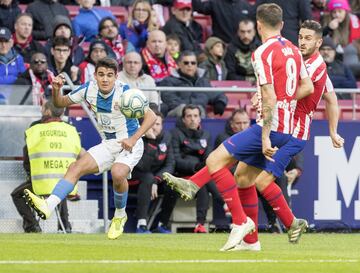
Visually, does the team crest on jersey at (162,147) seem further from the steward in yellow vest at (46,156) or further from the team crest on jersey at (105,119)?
the team crest on jersey at (105,119)

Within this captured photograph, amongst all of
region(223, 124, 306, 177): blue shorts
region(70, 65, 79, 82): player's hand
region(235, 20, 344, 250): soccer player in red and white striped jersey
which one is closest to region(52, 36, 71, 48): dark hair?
region(70, 65, 79, 82): player's hand

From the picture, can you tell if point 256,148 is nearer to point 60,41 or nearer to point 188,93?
point 188,93

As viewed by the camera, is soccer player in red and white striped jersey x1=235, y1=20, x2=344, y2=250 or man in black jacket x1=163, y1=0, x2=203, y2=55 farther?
man in black jacket x1=163, y1=0, x2=203, y2=55

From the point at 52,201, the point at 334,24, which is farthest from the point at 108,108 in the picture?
the point at 334,24

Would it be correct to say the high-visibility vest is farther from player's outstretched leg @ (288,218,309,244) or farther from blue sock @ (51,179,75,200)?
player's outstretched leg @ (288,218,309,244)

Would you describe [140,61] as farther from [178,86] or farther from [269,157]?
[269,157]

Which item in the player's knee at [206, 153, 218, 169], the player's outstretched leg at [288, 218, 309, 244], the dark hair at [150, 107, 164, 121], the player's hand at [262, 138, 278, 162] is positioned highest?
the player's hand at [262, 138, 278, 162]

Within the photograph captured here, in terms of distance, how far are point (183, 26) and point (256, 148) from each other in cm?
907

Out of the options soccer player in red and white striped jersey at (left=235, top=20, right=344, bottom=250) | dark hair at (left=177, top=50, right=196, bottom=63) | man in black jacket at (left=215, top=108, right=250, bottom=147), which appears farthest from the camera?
dark hair at (left=177, top=50, right=196, bottom=63)

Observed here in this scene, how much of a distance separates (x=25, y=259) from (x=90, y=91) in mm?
4240

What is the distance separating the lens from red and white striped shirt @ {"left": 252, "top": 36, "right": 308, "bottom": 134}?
11359 millimetres

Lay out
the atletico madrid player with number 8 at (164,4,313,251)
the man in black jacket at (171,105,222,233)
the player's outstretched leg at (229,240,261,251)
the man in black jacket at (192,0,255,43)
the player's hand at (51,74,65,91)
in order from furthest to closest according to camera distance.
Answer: the man in black jacket at (192,0,255,43) < the man in black jacket at (171,105,222,233) < the player's hand at (51,74,65,91) < the player's outstretched leg at (229,240,261,251) < the atletico madrid player with number 8 at (164,4,313,251)

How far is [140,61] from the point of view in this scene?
17875 millimetres

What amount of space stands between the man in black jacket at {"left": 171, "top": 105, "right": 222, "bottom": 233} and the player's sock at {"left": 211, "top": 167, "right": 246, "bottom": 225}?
18.9ft
